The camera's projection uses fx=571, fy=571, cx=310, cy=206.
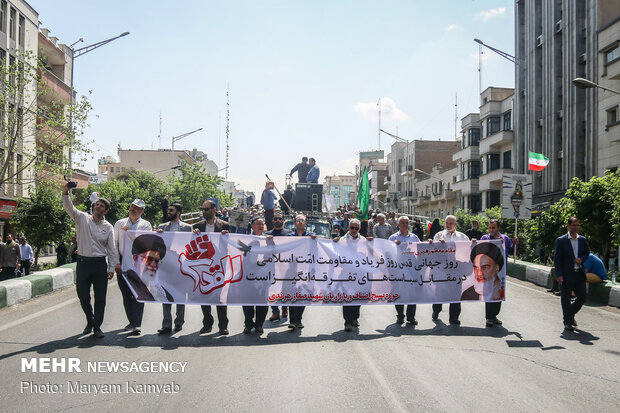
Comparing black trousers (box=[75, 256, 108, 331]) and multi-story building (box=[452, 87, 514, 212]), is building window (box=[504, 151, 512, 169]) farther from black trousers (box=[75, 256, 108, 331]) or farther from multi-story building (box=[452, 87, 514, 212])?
black trousers (box=[75, 256, 108, 331])

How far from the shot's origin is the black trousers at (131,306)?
8391 millimetres

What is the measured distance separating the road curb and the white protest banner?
3646 mm

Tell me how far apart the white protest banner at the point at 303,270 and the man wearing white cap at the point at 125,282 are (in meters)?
0.10

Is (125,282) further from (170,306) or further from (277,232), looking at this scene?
(277,232)

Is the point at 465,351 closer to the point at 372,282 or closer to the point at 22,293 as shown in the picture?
the point at 372,282

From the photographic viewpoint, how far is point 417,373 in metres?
6.33

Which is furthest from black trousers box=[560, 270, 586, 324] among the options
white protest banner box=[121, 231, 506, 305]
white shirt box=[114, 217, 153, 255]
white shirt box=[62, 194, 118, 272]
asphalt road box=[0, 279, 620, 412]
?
white shirt box=[62, 194, 118, 272]

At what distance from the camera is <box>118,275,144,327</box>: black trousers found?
839 centimetres

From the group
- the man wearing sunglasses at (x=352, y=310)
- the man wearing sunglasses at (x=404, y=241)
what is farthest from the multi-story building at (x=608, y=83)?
the man wearing sunglasses at (x=352, y=310)

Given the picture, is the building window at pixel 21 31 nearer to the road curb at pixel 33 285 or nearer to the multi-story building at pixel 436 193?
the road curb at pixel 33 285

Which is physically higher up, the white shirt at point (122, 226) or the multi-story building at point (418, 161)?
the multi-story building at point (418, 161)

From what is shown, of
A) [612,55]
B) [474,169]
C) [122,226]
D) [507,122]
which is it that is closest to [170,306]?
[122,226]

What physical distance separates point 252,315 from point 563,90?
31993 millimetres

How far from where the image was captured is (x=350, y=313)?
29.4ft
